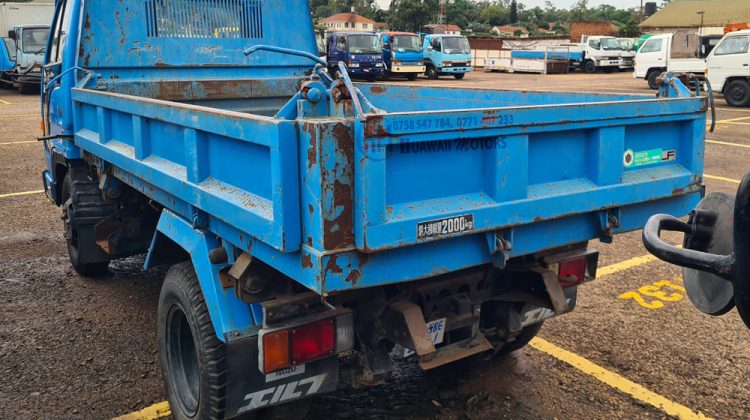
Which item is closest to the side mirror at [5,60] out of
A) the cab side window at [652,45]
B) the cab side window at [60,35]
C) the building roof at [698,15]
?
the cab side window at [60,35]

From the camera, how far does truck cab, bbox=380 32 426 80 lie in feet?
97.9

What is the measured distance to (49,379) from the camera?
403 cm

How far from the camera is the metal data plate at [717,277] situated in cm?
204

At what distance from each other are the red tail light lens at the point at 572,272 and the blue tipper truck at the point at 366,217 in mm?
11

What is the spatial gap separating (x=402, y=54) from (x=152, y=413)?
2740cm

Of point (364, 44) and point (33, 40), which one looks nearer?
point (33, 40)

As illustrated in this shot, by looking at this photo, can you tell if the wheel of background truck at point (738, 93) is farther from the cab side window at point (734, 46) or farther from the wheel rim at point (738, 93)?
the cab side window at point (734, 46)

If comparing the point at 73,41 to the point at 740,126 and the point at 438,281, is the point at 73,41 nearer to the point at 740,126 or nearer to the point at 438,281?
the point at 438,281

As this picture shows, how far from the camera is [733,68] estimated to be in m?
18.5

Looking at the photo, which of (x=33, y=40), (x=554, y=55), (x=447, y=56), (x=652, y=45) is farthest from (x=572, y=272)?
(x=554, y=55)

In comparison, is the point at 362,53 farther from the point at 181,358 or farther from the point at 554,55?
the point at 181,358

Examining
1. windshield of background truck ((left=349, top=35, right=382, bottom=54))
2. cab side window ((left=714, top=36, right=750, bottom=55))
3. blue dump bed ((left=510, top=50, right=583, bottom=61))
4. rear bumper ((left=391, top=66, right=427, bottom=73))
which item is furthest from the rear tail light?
blue dump bed ((left=510, top=50, right=583, bottom=61))

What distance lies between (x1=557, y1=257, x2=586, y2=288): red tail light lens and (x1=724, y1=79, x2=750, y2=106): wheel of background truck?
58.1ft

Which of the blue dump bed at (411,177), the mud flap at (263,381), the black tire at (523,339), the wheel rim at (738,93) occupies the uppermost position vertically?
the blue dump bed at (411,177)
